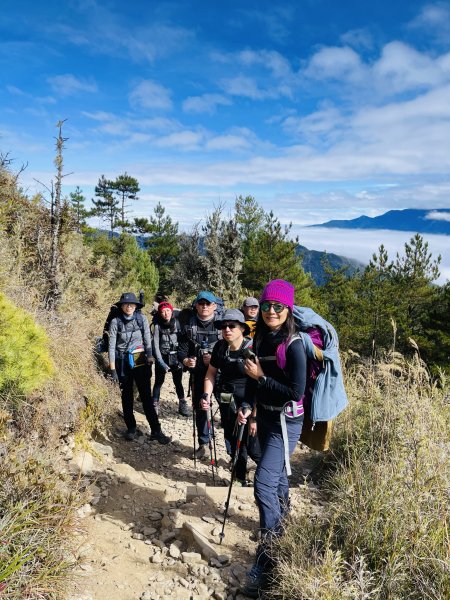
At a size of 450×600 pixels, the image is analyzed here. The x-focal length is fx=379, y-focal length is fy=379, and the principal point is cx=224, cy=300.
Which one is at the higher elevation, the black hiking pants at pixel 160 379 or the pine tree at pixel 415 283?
the pine tree at pixel 415 283

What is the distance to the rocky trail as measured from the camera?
8.52 feet

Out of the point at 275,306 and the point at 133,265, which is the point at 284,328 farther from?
the point at 133,265

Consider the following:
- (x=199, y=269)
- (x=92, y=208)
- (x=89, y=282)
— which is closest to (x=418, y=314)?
(x=199, y=269)

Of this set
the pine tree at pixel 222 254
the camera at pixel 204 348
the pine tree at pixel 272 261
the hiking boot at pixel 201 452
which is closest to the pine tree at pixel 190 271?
the pine tree at pixel 222 254

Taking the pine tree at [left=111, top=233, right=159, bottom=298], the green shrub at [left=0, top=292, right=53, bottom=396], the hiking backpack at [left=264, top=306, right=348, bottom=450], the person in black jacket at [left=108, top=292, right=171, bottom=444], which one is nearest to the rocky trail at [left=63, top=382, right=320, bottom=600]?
the hiking backpack at [left=264, top=306, right=348, bottom=450]

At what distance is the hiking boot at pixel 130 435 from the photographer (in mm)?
5152

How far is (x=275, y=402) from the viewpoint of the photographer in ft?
8.88

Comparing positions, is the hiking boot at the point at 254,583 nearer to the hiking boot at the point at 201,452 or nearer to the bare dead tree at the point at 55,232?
the hiking boot at the point at 201,452

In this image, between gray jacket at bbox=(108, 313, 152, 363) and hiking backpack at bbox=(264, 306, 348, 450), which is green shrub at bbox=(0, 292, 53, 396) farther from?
hiking backpack at bbox=(264, 306, 348, 450)

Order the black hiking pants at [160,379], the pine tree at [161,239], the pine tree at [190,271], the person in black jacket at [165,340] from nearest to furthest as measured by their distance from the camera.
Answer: the person in black jacket at [165,340]
the black hiking pants at [160,379]
the pine tree at [190,271]
the pine tree at [161,239]

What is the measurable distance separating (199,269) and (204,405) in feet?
46.1

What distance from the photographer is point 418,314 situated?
24.8 metres

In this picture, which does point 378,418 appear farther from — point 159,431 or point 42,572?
point 42,572

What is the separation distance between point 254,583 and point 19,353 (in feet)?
8.80
